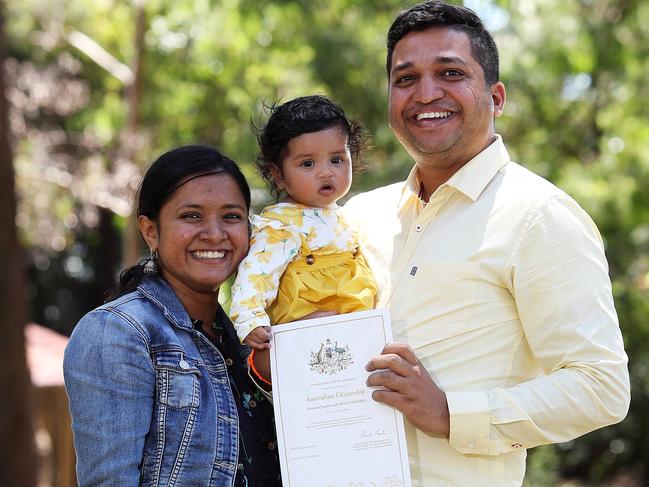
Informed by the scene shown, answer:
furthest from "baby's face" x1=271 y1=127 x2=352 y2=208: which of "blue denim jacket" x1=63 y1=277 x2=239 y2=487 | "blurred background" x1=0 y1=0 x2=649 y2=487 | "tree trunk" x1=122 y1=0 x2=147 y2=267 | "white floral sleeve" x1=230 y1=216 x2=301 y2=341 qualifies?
"tree trunk" x1=122 y1=0 x2=147 y2=267

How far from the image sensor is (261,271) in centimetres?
321

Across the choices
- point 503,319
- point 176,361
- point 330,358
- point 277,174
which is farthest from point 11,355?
point 503,319

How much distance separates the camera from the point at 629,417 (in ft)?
40.9

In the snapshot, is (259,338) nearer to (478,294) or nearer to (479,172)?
(478,294)

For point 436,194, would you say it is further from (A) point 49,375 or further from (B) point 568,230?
(A) point 49,375

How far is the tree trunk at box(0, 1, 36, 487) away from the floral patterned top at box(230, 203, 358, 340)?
6651 millimetres

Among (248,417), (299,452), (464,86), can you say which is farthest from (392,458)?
(464,86)

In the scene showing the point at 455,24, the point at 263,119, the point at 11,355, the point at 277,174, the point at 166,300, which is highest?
the point at 263,119

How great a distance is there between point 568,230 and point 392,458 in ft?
2.92

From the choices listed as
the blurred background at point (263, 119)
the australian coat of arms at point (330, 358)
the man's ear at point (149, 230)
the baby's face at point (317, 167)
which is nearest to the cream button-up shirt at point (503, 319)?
the australian coat of arms at point (330, 358)

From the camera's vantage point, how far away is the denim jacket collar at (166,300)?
3.07 metres

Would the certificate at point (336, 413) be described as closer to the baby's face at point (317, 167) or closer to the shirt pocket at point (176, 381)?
the shirt pocket at point (176, 381)

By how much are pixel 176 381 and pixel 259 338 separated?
298 millimetres

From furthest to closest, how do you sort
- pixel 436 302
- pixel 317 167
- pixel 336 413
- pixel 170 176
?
pixel 317 167 < pixel 170 176 < pixel 436 302 < pixel 336 413
